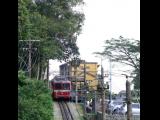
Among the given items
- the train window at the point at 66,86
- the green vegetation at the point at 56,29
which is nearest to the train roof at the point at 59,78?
the train window at the point at 66,86

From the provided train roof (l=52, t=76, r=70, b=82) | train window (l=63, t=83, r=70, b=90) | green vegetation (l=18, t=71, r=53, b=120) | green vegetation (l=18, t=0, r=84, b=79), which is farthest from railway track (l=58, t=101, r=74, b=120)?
green vegetation (l=18, t=71, r=53, b=120)

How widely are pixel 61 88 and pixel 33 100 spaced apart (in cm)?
1501

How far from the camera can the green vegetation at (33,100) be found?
15.7 meters

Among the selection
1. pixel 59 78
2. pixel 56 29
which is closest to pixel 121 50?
pixel 56 29

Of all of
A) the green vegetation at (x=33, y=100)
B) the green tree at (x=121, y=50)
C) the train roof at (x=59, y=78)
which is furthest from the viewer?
the train roof at (x=59, y=78)

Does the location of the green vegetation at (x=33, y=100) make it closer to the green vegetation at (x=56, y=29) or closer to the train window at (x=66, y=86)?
the green vegetation at (x=56, y=29)

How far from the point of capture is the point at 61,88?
3173 cm

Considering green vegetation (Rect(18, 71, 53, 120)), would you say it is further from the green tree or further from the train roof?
the train roof

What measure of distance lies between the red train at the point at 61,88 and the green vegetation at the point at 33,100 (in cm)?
1232

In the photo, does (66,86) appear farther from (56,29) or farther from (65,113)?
(56,29)

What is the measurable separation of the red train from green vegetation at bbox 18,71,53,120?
12320 millimetres
